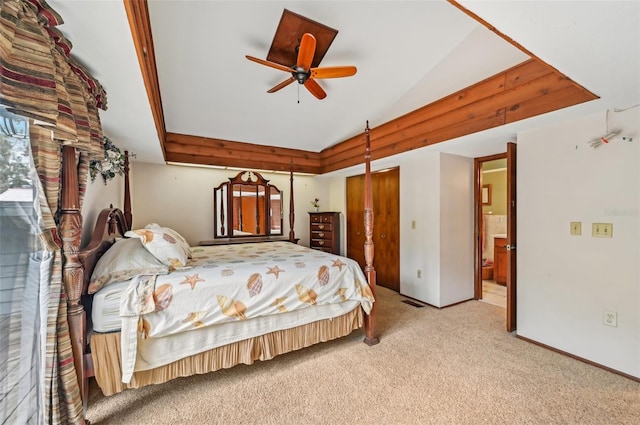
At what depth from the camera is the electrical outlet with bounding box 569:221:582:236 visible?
2334 mm

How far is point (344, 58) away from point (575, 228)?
2.69 m

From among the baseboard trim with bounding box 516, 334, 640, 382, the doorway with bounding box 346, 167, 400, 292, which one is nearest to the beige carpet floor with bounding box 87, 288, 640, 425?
the baseboard trim with bounding box 516, 334, 640, 382

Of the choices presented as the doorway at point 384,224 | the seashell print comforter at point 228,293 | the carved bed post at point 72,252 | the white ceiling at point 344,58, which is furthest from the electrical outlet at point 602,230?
the carved bed post at point 72,252

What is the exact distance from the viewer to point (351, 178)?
17.7 ft

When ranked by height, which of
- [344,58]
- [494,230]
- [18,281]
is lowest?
[494,230]

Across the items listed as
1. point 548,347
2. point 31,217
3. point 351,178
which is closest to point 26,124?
point 31,217

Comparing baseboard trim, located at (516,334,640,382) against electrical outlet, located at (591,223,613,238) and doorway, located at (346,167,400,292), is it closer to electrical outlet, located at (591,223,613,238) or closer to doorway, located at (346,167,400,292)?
electrical outlet, located at (591,223,613,238)

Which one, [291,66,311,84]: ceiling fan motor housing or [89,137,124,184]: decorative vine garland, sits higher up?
[291,66,311,84]: ceiling fan motor housing

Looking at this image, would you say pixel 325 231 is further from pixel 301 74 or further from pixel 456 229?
pixel 301 74

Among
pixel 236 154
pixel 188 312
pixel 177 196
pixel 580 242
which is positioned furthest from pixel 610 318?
pixel 177 196

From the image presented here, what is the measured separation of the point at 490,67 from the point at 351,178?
10.2ft

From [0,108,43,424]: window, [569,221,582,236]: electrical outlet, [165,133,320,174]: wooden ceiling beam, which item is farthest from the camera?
[165,133,320,174]: wooden ceiling beam

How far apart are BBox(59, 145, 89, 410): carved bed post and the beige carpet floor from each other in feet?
1.92

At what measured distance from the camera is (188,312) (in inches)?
72.4
